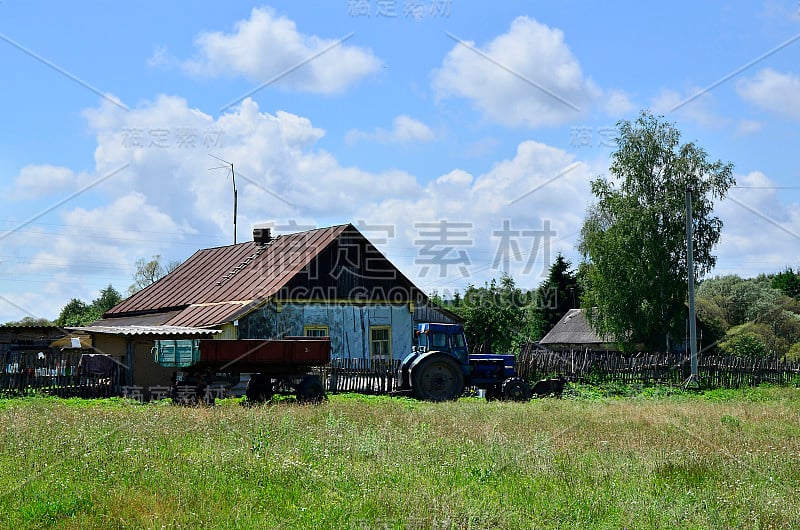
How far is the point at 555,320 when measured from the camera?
6088 cm

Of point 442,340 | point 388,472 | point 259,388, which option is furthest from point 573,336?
point 388,472

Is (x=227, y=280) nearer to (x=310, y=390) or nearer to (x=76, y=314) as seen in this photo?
(x=310, y=390)

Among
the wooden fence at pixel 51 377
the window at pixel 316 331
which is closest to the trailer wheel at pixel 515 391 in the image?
the window at pixel 316 331

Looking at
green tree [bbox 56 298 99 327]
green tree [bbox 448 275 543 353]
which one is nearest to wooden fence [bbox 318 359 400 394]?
green tree [bbox 448 275 543 353]

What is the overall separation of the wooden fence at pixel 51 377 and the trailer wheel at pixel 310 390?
6612 mm

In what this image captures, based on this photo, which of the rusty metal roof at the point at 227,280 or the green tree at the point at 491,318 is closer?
the rusty metal roof at the point at 227,280

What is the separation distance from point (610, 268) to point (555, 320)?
63.7ft

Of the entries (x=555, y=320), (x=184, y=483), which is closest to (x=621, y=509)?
(x=184, y=483)

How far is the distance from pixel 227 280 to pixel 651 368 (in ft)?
51.1

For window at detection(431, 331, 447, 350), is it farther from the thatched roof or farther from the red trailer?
the thatched roof

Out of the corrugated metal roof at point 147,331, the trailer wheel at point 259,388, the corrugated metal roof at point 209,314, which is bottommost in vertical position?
the trailer wheel at point 259,388

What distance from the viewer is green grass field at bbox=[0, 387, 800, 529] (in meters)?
7.39

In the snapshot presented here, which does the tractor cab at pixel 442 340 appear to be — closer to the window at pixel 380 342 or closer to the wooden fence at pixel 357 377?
the wooden fence at pixel 357 377

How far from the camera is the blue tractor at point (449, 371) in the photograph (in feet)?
69.3
